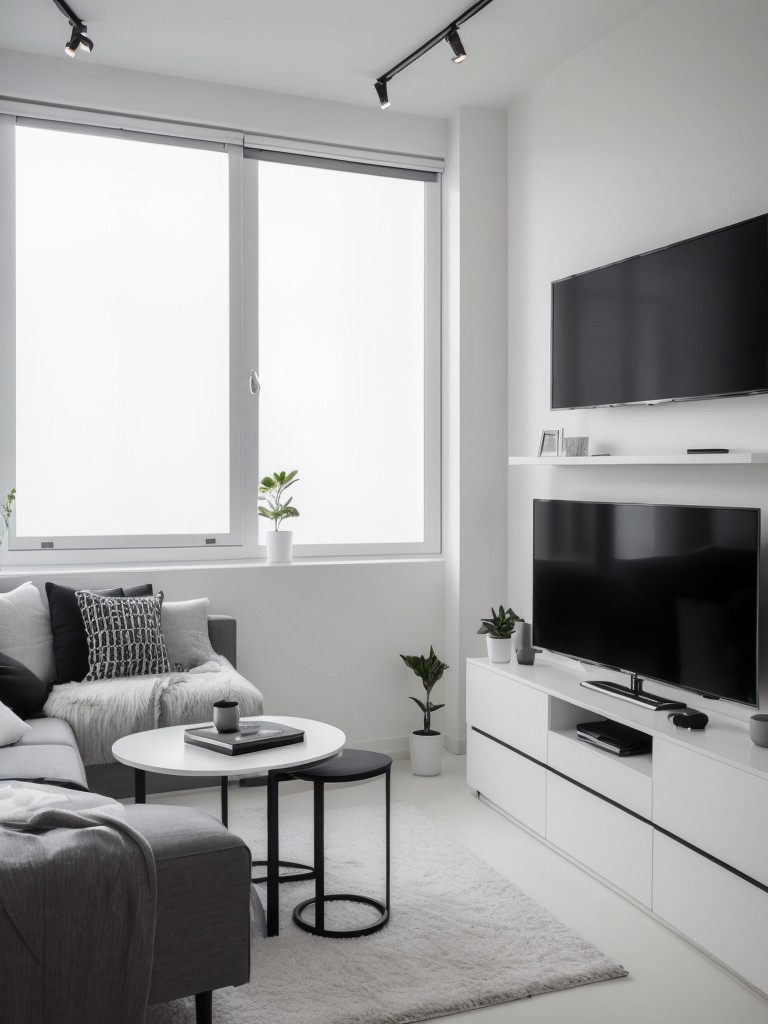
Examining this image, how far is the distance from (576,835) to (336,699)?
5.05ft

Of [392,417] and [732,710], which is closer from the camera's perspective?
[732,710]

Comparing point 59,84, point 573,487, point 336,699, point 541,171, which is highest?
point 59,84

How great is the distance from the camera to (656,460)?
10.2ft

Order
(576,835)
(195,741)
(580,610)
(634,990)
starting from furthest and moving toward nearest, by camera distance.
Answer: (580,610), (576,835), (195,741), (634,990)

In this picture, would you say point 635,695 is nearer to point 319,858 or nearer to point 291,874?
point 319,858

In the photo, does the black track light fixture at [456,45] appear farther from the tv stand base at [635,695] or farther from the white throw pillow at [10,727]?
the white throw pillow at [10,727]

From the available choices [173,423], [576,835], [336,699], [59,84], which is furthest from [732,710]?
[59,84]

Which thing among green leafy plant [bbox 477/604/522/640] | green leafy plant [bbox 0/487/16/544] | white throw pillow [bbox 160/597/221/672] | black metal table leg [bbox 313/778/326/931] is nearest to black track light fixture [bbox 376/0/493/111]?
green leafy plant [bbox 0/487/16/544]

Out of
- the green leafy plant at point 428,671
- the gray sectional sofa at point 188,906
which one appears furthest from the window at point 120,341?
the gray sectional sofa at point 188,906

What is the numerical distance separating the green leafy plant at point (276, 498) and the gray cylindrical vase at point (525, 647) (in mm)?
1176

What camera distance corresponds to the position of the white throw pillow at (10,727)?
9.58ft

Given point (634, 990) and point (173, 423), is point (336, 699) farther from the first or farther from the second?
point (634, 990)

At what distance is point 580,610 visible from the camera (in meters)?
3.48

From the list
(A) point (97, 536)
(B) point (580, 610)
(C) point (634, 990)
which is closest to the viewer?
(C) point (634, 990)
